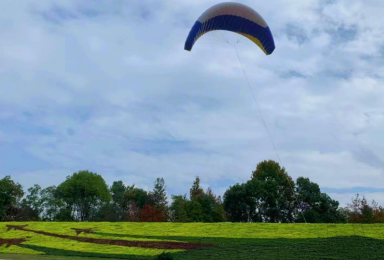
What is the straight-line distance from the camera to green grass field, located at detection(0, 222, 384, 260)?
15094mm

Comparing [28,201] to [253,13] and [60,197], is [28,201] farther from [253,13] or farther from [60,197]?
[253,13]

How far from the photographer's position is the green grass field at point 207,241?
15.1 metres

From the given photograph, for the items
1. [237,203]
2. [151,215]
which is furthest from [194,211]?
Answer: [151,215]

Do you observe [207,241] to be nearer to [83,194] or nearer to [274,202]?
[274,202]

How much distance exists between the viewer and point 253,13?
13.8 metres

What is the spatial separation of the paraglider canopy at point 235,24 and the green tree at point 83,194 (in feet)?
143

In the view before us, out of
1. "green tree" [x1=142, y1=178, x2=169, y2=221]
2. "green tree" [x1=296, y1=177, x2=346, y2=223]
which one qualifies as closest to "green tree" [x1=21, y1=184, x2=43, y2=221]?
"green tree" [x1=142, y1=178, x2=169, y2=221]

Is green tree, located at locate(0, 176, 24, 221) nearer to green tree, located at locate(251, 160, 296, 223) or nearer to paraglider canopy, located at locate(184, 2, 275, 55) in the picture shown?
green tree, located at locate(251, 160, 296, 223)

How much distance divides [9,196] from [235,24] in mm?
45469

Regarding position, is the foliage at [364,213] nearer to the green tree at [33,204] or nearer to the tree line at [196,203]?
the tree line at [196,203]

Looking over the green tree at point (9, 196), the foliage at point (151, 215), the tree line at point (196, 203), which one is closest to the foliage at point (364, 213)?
the tree line at point (196, 203)

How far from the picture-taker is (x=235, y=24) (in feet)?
46.3

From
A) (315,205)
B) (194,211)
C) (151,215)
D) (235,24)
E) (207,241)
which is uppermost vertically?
(235,24)

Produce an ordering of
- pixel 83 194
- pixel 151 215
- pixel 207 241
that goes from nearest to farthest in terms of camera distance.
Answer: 1. pixel 207 241
2. pixel 151 215
3. pixel 83 194
